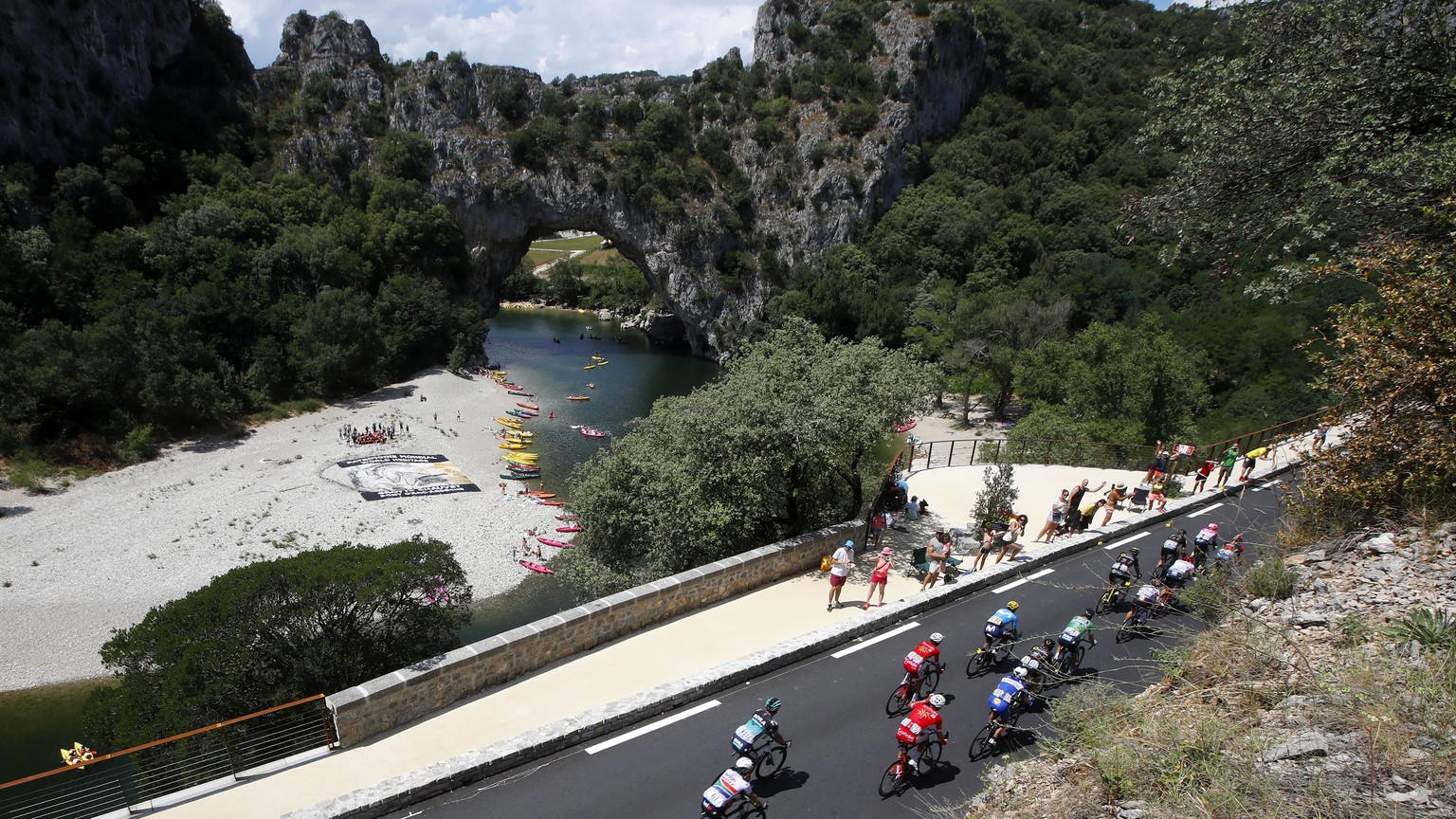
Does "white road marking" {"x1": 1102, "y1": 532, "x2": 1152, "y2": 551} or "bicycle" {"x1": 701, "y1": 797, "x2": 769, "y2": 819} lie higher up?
"white road marking" {"x1": 1102, "y1": 532, "x2": 1152, "y2": 551}

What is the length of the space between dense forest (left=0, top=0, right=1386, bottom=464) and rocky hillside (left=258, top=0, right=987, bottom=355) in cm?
278

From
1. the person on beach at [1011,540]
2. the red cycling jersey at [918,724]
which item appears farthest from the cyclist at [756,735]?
the person on beach at [1011,540]

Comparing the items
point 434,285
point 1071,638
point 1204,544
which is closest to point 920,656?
point 1071,638

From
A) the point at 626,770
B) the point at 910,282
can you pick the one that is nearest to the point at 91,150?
the point at 910,282

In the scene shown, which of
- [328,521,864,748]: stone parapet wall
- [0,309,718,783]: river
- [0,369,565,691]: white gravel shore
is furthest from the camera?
[0,369,565,691]: white gravel shore

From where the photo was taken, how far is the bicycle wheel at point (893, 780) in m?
7.82

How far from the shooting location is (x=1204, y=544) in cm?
1234

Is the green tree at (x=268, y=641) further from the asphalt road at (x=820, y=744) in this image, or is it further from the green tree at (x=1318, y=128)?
the green tree at (x=1318, y=128)

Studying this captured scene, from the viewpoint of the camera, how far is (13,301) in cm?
4188

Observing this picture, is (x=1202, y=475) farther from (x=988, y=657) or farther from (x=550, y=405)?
(x=550, y=405)

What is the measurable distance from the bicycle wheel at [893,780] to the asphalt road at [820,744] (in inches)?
4.3

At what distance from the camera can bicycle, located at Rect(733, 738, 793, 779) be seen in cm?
796

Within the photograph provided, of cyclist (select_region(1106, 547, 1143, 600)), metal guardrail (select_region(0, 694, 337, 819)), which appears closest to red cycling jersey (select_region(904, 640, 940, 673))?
cyclist (select_region(1106, 547, 1143, 600))

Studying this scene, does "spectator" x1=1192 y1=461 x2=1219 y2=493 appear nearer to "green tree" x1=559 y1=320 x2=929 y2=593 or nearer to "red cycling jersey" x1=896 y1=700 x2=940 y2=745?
"green tree" x1=559 y1=320 x2=929 y2=593
